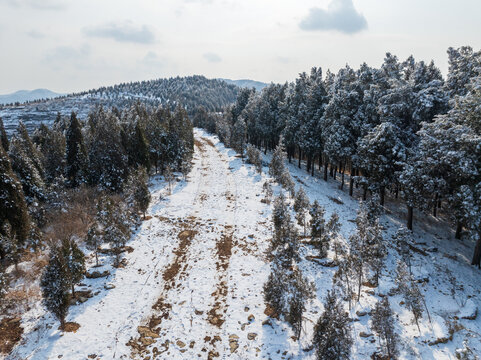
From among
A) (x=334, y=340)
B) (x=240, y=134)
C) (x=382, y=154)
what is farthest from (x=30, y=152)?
(x=382, y=154)

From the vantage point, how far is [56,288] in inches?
473

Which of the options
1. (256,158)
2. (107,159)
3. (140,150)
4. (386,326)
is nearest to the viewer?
(386,326)

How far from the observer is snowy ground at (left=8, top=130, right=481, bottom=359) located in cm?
1169

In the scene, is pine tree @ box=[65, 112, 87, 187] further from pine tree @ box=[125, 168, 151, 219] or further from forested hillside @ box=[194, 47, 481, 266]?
forested hillside @ box=[194, 47, 481, 266]

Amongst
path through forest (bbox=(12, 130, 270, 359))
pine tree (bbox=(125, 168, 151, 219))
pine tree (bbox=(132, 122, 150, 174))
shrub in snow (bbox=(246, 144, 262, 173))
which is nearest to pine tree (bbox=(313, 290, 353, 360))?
path through forest (bbox=(12, 130, 270, 359))

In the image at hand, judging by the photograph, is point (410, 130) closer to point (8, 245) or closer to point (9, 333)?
point (9, 333)

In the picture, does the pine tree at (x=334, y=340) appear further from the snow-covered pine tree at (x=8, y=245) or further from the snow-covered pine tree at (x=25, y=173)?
the snow-covered pine tree at (x=25, y=173)

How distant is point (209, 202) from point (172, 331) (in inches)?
706

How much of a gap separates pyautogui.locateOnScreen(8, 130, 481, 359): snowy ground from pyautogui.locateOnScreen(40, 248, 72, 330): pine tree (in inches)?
41.3

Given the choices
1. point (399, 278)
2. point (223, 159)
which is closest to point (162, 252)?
point (399, 278)

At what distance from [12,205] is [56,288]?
9.97m

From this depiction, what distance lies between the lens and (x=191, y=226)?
79.6ft

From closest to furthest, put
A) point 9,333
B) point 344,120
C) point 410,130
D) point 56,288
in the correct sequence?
point 56,288 → point 9,333 → point 410,130 → point 344,120

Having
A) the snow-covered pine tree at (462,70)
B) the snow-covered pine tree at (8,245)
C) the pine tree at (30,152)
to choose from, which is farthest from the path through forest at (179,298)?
the snow-covered pine tree at (462,70)
